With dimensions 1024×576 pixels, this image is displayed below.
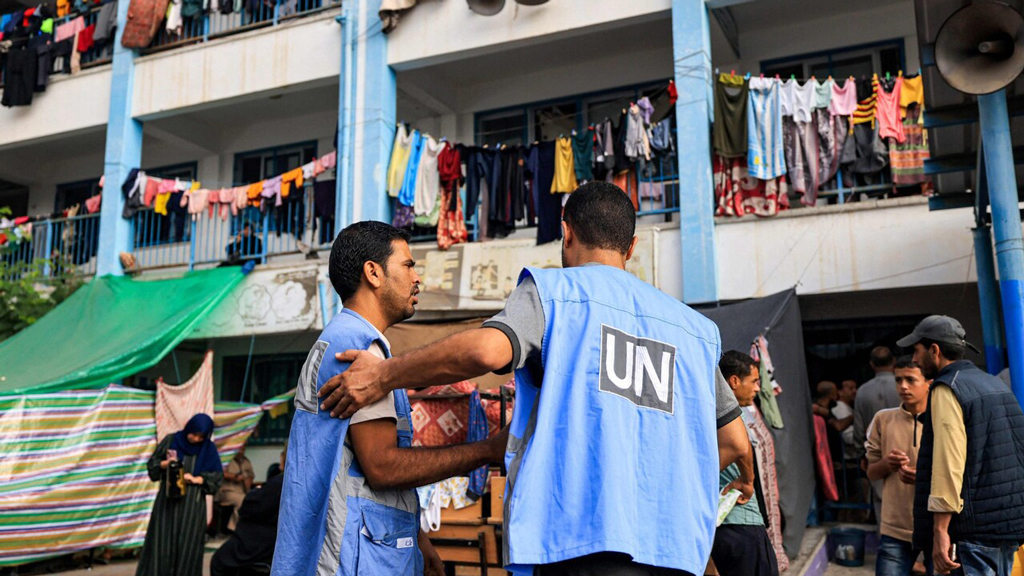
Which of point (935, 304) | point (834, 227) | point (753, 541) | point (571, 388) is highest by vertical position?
point (834, 227)

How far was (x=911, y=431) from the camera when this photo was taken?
5094 mm

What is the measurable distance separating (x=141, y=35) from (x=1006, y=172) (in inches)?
487

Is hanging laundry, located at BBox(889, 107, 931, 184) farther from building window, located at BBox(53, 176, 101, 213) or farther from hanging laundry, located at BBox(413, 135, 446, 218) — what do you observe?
building window, located at BBox(53, 176, 101, 213)

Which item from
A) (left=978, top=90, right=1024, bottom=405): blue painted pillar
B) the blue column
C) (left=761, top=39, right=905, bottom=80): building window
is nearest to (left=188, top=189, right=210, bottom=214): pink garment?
the blue column

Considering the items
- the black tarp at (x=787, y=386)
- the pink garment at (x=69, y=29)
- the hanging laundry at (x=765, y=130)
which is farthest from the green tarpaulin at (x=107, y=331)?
the hanging laundry at (x=765, y=130)

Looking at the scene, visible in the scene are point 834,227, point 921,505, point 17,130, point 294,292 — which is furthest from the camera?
point 17,130

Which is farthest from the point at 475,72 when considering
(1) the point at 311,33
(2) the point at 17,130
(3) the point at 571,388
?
(3) the point at 571,388

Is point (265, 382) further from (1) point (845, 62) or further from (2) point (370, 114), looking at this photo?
(1) point (845, 62)

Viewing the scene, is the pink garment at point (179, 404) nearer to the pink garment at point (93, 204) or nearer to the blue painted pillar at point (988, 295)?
the pink garment at point (93, 204)

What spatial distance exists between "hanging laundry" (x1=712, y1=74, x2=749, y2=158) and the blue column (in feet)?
14.5

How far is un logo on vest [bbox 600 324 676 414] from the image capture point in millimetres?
1985

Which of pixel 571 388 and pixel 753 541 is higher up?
pixel 571 388

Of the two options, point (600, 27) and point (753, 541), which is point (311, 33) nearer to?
point (600, 27)

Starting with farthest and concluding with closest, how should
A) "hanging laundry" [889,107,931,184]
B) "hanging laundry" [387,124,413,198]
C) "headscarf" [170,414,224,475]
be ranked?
1. "hanging laundry" [387,124,413,198]
2. "hanging laundry" [889,107,931,184]
3. "headscarf" [170,414,224,475]
